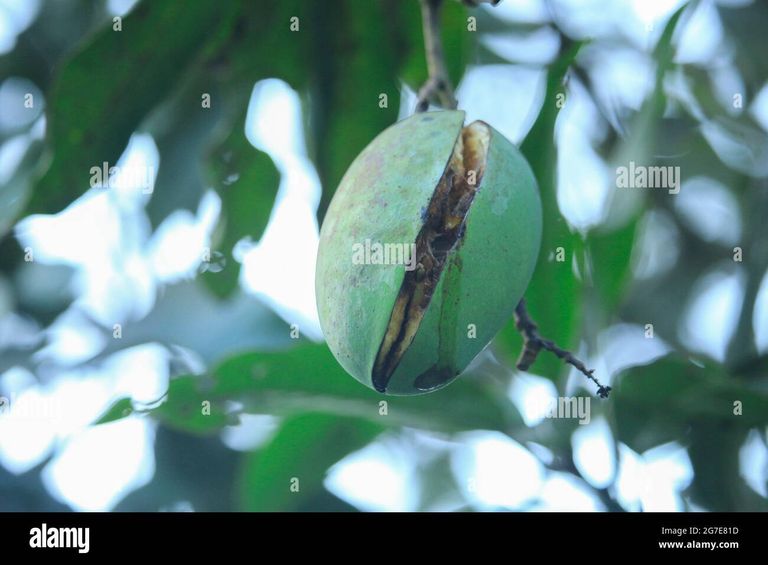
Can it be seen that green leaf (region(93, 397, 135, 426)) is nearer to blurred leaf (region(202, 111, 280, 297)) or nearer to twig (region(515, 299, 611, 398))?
blurred leaf (region(202, 111, 280, 297))

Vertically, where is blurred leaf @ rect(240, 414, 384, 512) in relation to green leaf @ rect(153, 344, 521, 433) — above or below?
below

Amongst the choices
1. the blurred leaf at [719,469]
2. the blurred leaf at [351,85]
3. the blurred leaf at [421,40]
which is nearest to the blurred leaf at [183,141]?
the blurred leaf at [351,85]

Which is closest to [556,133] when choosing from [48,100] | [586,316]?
[586,316]

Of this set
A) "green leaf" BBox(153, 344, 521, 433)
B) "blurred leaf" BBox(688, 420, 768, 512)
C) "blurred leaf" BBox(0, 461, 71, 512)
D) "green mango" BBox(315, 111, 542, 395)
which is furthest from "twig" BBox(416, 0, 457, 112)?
"blurred leaf" BBox(0, 461, 71, 512)

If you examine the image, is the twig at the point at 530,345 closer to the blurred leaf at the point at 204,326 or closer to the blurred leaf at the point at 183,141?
the blurred leaf at the point at 204,326

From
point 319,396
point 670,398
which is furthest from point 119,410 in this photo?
point 670,398

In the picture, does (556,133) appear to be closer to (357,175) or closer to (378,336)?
(357,175)
